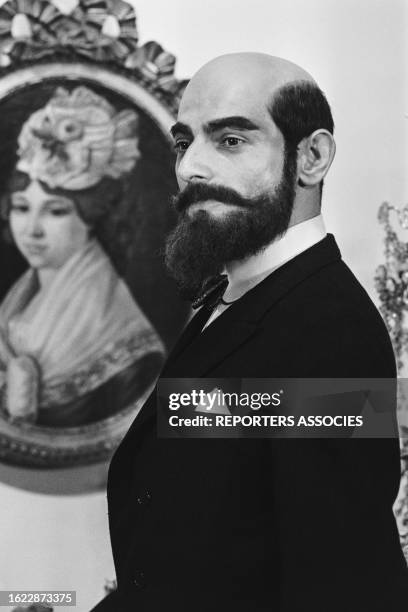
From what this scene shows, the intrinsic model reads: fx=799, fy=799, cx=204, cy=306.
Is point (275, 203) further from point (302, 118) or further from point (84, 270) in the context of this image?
point (84, 270)

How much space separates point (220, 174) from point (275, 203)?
0.08m

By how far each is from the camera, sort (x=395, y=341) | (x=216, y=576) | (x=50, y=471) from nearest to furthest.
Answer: (x=216, y=576) < (x=395, y=341) < (x=50, y=471)

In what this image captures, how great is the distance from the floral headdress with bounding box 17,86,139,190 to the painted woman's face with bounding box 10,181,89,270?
0.05 m

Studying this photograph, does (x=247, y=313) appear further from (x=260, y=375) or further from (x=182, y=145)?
(x=182, y=145)

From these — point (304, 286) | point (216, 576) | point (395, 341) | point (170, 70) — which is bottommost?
point (216, 576)

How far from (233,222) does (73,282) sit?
3.32 ft

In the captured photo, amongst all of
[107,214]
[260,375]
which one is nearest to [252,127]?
[260,375]

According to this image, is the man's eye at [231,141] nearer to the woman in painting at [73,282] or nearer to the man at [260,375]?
the man at [260,375]

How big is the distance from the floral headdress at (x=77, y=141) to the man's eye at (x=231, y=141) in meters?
0.97

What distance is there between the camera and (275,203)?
1.01m

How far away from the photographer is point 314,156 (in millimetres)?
1034

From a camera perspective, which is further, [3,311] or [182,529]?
[3,311]

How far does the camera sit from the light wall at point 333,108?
1926 mm

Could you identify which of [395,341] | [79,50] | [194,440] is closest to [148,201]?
[79,50]
